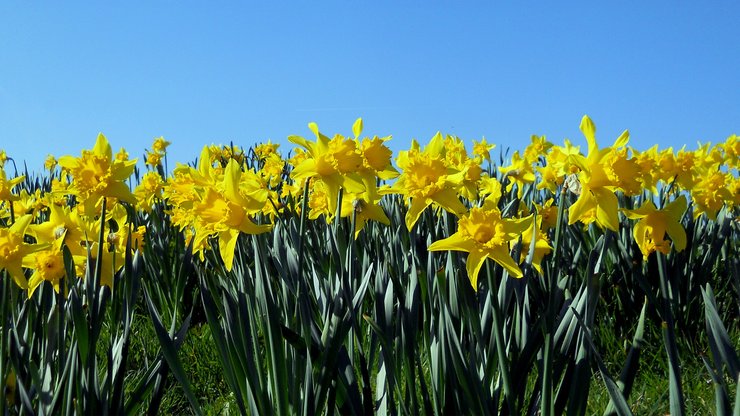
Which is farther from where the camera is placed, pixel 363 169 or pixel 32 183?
pixel 32 183

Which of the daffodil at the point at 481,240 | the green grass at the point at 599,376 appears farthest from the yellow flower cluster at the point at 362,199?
the green grass at the point at 599,376

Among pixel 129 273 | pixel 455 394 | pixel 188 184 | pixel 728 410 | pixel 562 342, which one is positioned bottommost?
pixel 728 410

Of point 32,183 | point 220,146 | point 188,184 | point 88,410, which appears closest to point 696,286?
point 188,184

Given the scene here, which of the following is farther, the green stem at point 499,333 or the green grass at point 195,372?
the green grass at point 195,372

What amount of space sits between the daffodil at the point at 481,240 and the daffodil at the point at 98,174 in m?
1.06

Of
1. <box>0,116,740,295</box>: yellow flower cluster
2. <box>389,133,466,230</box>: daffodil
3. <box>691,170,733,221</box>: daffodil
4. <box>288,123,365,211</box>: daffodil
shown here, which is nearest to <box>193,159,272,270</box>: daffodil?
<box>0,116,740,295</box>: yellow flower cluster

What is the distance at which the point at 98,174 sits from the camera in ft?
6.95

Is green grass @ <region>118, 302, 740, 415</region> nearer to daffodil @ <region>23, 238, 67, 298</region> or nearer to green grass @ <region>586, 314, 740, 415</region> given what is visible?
green grass @ <region>586, 314, 740, 415</region>

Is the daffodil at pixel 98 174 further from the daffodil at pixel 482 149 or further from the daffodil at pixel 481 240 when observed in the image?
the daffodil at pixel 482 149

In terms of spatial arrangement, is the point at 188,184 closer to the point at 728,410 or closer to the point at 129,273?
the point at 129,273

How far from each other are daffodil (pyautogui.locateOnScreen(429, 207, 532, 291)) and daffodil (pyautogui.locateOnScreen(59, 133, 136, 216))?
41.7 inches

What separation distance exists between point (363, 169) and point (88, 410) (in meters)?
1.00

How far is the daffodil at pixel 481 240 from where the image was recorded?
1.67 m

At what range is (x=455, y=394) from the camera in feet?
5.75
